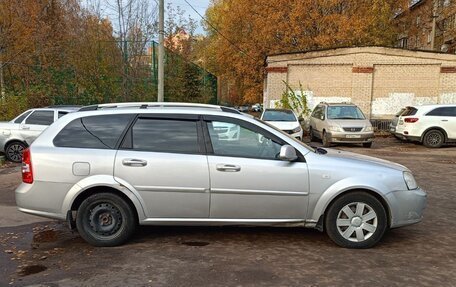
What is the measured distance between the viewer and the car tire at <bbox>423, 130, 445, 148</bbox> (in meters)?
16.3

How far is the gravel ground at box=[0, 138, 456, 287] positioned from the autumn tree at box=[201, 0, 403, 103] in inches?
919

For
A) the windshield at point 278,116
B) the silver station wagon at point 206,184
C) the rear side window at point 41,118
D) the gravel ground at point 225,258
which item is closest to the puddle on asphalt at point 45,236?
the gravel ground at point 225,258

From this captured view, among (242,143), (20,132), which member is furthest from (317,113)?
(242,143)

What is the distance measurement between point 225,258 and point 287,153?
137cm

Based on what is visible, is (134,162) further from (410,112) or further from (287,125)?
(410,112)

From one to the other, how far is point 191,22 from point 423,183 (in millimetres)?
20586

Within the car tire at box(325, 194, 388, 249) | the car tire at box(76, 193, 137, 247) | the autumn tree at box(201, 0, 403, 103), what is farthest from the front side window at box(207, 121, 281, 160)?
the autumn tree at box(201, 0, 403, 103)

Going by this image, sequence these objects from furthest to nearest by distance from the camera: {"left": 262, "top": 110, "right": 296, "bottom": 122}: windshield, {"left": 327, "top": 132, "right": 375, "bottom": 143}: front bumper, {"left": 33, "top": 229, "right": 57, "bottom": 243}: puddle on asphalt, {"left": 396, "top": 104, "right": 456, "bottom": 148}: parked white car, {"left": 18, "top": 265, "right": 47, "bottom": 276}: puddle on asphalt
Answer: {"left": 396, "top": 104, "right": 456, "bottom": 148}: parked white car → {"left": 262, "top": 110, "right": 296, "bottom": 122}: windshield → {"left": 327, "top": 132, "right": 375, "bottom": 143}: front bumper → {"left": 33, "top": 229, "right": 57, "bottom": 243}: puddle on asphalt → {"left": 18, "top": 265, "right": 47, "bottom": 276}: puddle on asphalt

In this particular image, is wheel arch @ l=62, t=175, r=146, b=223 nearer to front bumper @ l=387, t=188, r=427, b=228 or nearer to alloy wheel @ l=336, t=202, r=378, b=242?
alloy wheel @ l=336, t=202, r=378, b=242

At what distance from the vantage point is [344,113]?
16578 mm

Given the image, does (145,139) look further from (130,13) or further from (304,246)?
(130,13)

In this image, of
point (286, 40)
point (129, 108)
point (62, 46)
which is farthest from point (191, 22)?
point (129, 108)

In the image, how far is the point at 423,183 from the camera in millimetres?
9062

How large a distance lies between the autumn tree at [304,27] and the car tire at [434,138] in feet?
41.3
